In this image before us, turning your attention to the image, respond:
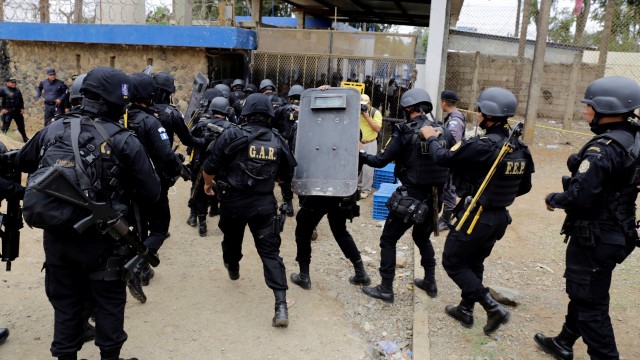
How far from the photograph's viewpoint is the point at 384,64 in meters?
9.58

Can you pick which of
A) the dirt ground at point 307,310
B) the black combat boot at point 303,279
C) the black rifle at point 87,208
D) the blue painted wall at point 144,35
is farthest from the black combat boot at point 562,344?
the blue painted wall at point 144,35

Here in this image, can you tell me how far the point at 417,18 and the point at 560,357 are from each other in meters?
13.2

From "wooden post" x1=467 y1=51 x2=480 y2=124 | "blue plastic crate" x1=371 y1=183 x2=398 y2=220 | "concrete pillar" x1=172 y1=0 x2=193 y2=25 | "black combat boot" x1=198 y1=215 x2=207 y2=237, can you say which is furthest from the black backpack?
"wooden post" x1=467 y1=51 x2=480 y2=124

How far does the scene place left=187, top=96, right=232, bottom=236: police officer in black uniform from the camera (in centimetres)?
543

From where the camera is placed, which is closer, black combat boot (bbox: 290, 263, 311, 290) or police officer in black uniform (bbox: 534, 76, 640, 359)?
police officer in black uniform (bbox: 534, 76, 640, 359)

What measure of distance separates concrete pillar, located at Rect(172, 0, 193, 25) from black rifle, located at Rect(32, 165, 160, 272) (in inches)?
344

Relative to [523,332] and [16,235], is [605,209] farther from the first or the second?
[16,235]

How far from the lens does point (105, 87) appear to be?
279 centimetres

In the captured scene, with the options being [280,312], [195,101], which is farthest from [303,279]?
[195,101]

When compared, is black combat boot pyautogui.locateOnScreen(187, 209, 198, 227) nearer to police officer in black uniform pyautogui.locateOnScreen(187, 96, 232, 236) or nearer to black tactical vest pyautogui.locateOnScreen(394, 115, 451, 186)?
police officer in black uniform pyautogui.locateOnScreen(187, 96, 232, 236)

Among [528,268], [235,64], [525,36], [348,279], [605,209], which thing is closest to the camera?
[605,209]

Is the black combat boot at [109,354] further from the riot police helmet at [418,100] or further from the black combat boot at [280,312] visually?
the riot police helmet at [418,100]

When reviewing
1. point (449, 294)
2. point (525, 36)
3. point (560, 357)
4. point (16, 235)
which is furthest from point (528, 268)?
point (525, 36)

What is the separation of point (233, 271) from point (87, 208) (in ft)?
7.04
